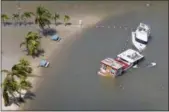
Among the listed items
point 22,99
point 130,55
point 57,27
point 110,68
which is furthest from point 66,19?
point 22,99

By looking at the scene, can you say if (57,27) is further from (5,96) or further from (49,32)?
(5,96)

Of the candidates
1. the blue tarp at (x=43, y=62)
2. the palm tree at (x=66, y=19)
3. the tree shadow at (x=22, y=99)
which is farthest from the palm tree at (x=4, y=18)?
the tree shadow at (x=22, y=99)

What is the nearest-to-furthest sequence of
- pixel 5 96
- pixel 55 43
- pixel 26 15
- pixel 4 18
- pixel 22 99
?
1. pixel 5 96
2. pixel 22 99
3. pixel 55 43
4. pixel 4 18
5. pixel 26 15

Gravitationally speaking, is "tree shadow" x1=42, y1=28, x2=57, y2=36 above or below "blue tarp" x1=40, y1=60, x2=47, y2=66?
above

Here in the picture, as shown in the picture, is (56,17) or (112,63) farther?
(56,17)

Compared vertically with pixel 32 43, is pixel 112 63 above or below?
below

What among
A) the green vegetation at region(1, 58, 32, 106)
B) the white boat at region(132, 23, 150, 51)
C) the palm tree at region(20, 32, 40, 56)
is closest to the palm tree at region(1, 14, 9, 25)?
the palm tree at region(20, 32, 40, 56)

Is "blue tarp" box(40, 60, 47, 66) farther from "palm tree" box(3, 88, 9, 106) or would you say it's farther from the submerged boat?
"palm tree" box(3, 88, 9, 106)
